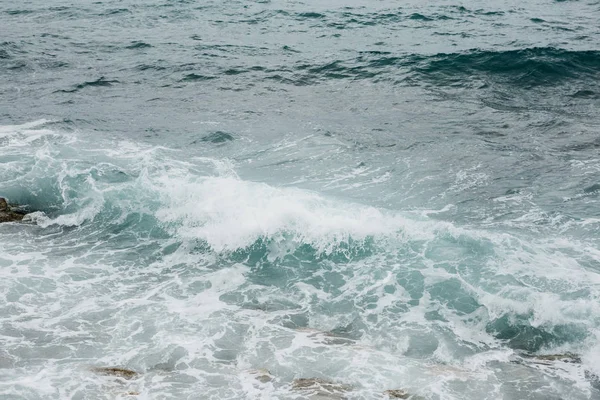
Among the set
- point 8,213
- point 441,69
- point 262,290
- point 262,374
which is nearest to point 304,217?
point 262,290

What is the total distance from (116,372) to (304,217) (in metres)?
6.28

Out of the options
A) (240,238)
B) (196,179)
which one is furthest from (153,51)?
(240,238)

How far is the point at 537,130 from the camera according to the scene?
19203 mm

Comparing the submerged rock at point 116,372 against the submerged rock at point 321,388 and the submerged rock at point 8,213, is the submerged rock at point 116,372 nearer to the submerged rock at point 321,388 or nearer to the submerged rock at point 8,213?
the submerged rock at point 321,388

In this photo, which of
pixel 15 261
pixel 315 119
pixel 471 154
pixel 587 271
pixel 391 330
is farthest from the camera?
pixel 315 119

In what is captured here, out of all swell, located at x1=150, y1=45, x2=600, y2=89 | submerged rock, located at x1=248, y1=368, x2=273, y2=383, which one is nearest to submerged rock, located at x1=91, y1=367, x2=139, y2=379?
submerged rock, located at x1=248, y1=368, x2=273, y2=383

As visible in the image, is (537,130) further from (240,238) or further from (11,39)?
(11,39)

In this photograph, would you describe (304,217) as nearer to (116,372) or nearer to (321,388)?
(321,388)

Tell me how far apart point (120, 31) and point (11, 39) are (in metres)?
5.07

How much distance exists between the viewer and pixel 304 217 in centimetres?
1507

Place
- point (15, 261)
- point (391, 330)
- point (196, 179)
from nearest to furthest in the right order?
point (391, 330), point (15, 261), point (196, 179)

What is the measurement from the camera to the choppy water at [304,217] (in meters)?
10.7

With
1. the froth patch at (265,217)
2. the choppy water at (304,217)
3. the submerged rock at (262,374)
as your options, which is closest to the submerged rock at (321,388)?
the choppy water at (304,217)

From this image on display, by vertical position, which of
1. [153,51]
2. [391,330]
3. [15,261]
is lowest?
[391,330]
